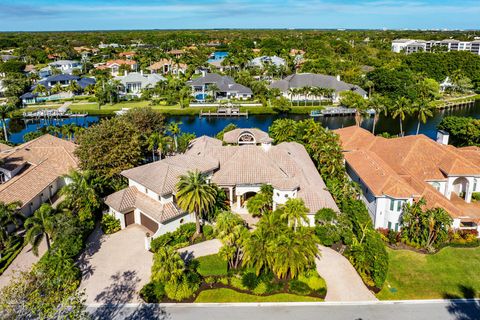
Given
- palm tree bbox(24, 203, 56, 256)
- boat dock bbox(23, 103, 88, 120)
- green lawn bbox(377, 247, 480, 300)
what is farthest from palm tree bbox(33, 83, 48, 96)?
green lawn bbox(377, 247, 480, 300)

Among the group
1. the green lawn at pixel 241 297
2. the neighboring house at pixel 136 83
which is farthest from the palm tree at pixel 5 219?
the neighboring house at pixel 136 83

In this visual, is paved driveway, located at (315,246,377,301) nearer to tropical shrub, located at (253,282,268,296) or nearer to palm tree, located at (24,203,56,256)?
tropical shrub, located at (253,282,268,296)

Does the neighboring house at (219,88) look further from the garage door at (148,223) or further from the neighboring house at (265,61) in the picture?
the garage door at (148,223)

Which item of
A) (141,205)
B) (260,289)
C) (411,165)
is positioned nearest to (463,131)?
(411,165)

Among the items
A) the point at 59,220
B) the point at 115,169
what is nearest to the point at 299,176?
the point at 115,169

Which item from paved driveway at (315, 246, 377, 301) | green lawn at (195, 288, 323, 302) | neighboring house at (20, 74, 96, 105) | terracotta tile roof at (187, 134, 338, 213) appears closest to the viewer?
green lawn at (195, 288, 323, 302)

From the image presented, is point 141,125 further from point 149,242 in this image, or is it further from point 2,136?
point 2,136

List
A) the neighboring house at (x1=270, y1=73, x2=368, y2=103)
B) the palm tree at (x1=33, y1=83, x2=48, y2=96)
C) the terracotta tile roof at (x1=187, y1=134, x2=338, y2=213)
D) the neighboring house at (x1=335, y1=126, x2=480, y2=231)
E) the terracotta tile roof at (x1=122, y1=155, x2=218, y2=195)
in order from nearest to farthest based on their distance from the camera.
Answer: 1. the neighboring house at (x1=335, y1=126, x2=480, y2=231)
2. the terracotta tile roof at (x1=122, y1=155, x2=218, y2=195)
3. the terracotta tile roof at (x1=187, y1=134, x2=338, y2=213)
4. the neighboring house at (x1=270, y1=73, x2=368, y2=103)
5. the palm tree at (x1=33, y1=83, x2=48, y2=96)
